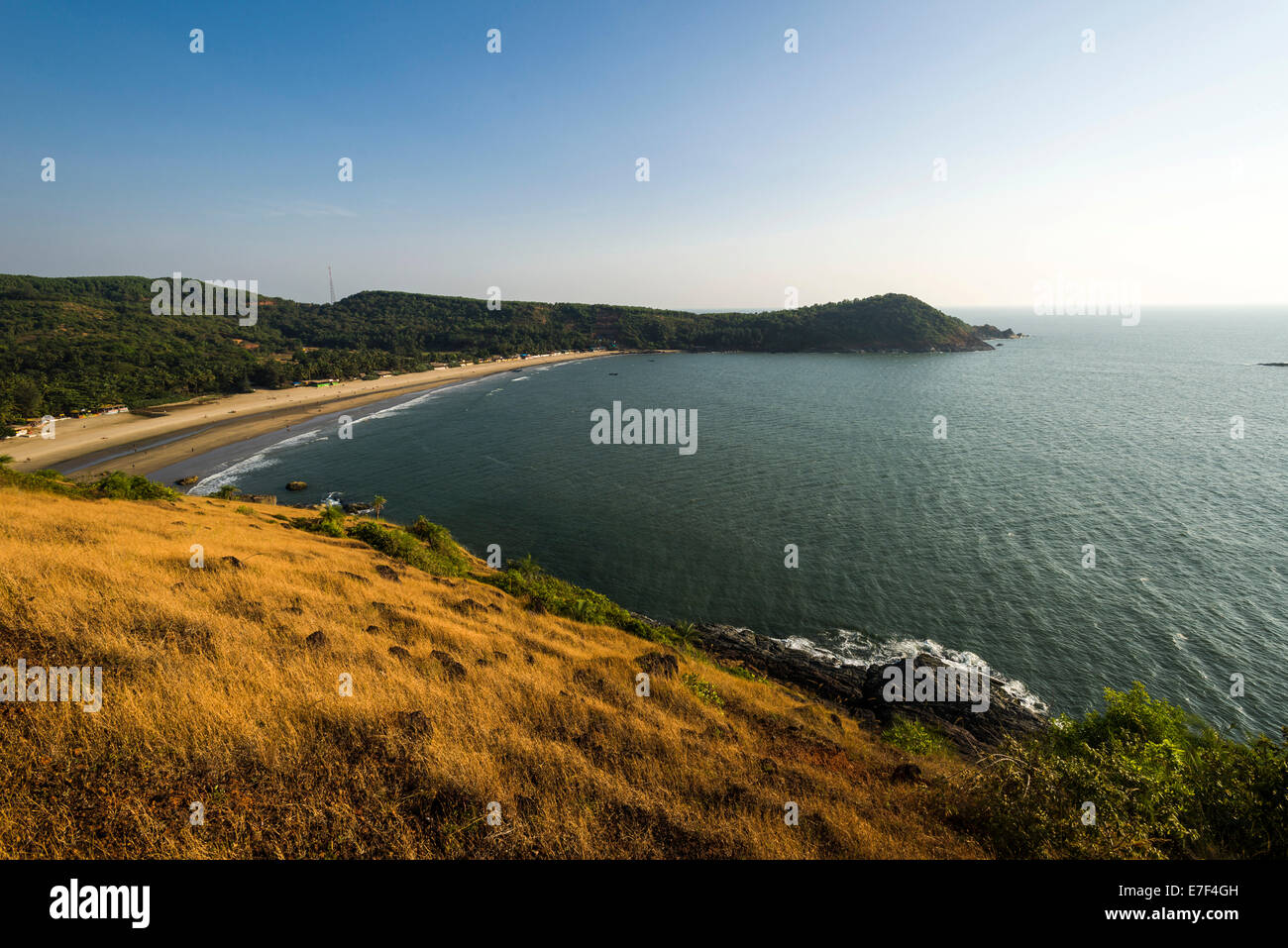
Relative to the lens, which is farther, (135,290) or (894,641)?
(135,290)

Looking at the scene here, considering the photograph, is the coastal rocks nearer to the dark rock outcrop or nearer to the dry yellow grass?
the dry yellow grass

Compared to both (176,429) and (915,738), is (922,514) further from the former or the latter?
(176,429)

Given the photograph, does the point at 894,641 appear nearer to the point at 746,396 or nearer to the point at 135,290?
the point at 746,396

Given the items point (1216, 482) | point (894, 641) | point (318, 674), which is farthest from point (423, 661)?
point (1216, 482)

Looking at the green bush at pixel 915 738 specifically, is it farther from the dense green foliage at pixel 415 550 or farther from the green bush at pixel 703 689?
the dense green foliage at pixel 415 550

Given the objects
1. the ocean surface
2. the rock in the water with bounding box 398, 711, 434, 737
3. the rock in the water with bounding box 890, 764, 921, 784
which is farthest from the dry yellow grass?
the ocean surface

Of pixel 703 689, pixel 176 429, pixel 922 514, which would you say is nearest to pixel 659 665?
pixel 703 689
